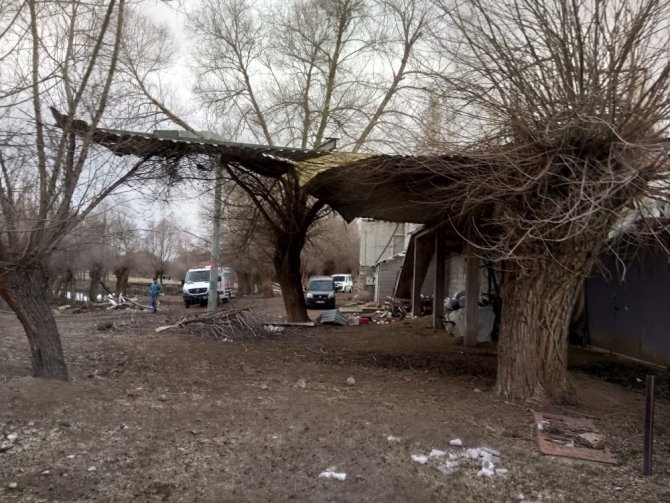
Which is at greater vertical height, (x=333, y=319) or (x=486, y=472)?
(x=333, y=319)

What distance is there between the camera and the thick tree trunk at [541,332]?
6.90 m

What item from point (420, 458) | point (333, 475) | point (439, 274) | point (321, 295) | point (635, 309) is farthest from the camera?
point (321, 295)

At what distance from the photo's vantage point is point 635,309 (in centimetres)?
1084

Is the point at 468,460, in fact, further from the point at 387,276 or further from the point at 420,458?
the point at 387,276

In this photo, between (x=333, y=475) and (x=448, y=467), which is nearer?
(x=333, y=475)

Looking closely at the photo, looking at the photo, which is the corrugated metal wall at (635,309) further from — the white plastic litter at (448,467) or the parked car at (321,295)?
the parked car at (321,295)

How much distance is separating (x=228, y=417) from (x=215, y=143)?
552 centimetres

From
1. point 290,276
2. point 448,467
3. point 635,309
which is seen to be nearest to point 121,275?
point 290,276

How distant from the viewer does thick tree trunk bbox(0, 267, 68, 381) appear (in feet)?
22.6

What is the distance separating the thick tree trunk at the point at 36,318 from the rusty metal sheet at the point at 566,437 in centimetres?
582

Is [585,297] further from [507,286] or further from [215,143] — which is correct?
[215,143]

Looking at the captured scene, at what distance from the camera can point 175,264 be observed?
76750mm

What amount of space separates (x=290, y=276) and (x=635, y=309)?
9386 millimetres

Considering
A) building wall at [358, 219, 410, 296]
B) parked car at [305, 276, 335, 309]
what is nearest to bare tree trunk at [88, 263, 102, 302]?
parked car at [305, 276, 335, 309]
